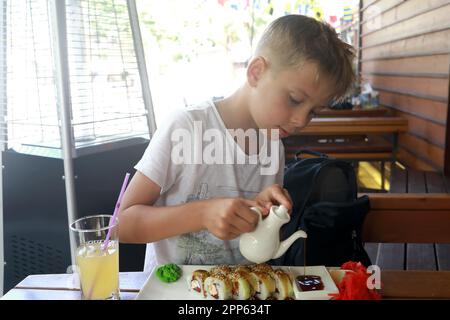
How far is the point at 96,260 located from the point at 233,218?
24cm

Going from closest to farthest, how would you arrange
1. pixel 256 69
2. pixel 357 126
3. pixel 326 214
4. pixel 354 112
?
pixel 256 69 → pixel 326 214 → pixel 357 126 → pixel 354 112

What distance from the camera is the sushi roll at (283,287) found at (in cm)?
65

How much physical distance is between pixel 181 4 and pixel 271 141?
2.12 m

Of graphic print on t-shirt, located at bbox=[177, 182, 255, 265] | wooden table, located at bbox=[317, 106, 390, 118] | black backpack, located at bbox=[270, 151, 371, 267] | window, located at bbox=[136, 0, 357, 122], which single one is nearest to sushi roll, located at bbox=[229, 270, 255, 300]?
graphic print on t-shirt, located at bbox=[177, 182, 255, 265]

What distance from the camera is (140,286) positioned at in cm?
69

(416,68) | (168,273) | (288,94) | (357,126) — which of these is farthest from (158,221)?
(416,68)

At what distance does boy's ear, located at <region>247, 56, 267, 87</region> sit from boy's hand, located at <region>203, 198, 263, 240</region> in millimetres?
325

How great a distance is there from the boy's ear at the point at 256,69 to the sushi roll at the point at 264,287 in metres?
0.44

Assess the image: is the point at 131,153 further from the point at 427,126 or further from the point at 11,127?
the point at 427,126

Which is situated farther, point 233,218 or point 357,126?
point 357,126

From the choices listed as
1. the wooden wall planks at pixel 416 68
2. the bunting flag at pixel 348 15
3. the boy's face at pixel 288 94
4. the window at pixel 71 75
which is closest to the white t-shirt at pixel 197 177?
the boy's face at pixel 288 94

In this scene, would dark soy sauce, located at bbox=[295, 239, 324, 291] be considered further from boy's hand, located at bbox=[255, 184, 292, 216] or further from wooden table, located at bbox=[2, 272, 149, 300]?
wooden table, located at bbox=[2, 272, 149, 300]

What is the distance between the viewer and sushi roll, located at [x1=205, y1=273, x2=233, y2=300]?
63 centimetres

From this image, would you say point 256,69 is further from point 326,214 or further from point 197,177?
point 326,214
